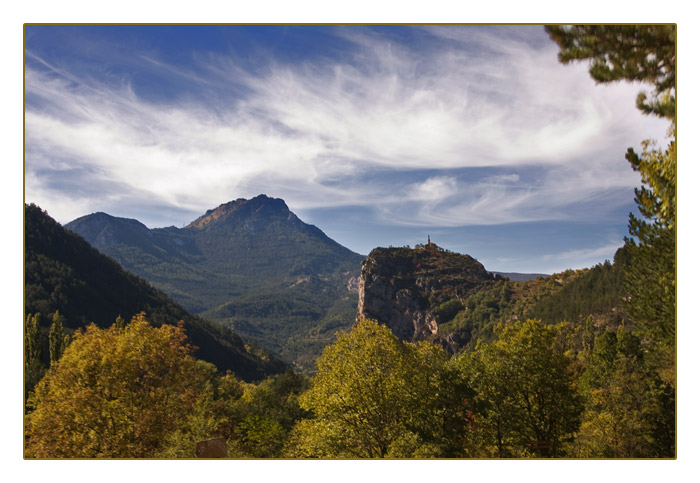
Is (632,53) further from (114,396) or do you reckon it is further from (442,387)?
(114,396)

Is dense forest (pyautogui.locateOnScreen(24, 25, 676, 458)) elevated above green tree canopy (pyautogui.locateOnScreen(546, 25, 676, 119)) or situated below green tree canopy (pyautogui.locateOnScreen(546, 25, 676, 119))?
below

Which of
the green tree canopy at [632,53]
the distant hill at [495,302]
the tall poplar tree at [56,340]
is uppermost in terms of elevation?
the green tree canopy at [632,53]

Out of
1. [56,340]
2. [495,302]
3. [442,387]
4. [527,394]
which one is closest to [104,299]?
[56,340]

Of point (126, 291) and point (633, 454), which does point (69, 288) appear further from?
point (633, 454)

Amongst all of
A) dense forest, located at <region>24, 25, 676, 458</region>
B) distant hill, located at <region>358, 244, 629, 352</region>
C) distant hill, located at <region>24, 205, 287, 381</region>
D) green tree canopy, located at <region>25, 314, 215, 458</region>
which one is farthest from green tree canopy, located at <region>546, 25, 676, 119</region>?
distant hill, located at <region>24, 205, 287, 381</region>

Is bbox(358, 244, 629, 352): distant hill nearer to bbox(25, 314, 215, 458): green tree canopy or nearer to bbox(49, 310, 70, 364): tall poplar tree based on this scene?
bbox(25, 314, 215, 458): green tree canopy

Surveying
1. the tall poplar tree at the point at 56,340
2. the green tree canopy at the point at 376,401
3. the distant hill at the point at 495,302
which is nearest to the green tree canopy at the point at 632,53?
the green tree canopy at the point at 376,401

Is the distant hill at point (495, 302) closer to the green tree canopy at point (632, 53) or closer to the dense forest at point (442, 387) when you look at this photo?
the dense forest at point (442, 387)

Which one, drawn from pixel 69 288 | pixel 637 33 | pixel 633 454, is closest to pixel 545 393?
pixel 633 454

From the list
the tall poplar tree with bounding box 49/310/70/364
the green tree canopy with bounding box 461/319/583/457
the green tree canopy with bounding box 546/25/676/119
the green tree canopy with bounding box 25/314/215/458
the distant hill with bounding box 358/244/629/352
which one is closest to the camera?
the green tree canopy with bounding box 546/25/676/119
